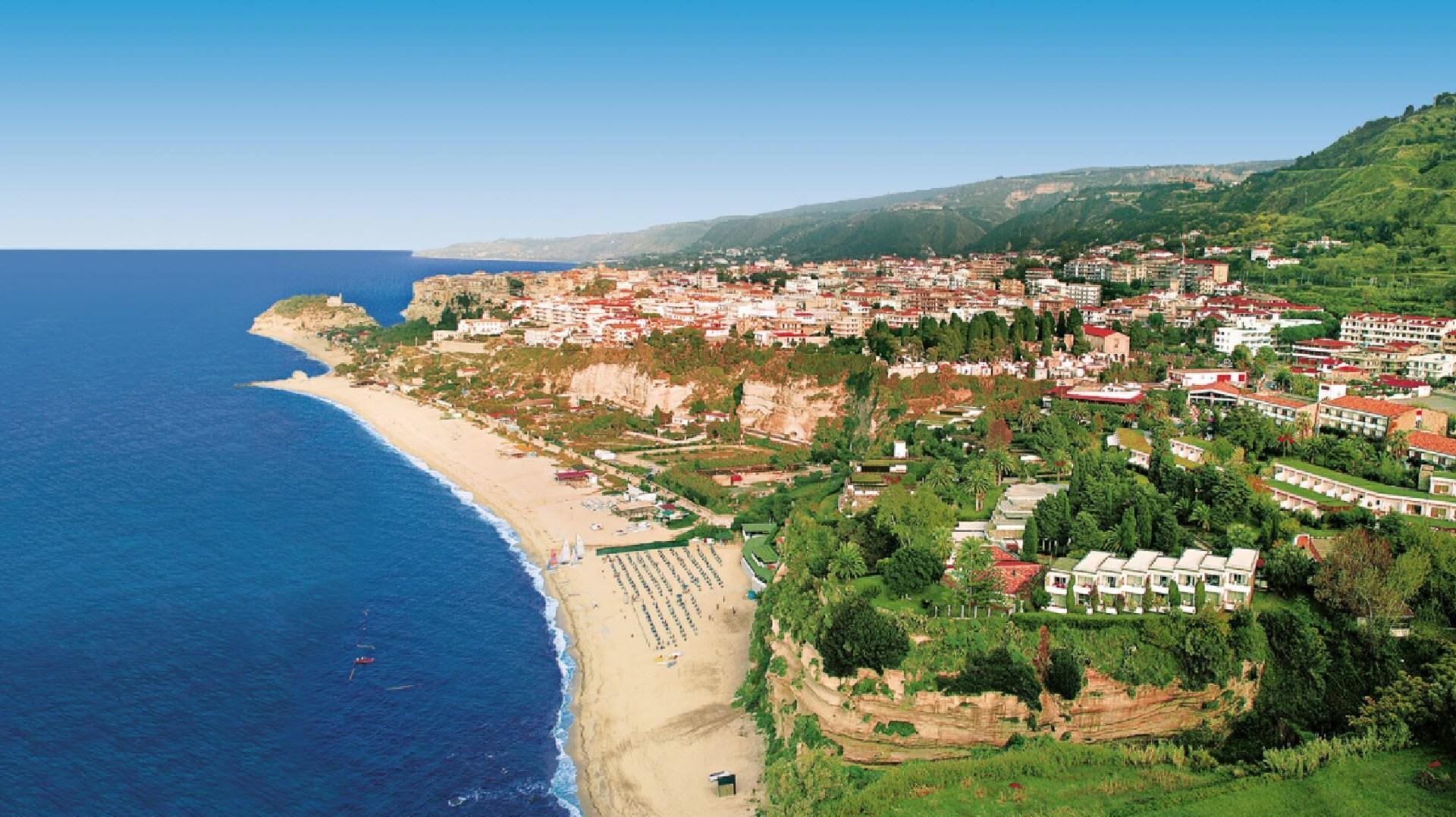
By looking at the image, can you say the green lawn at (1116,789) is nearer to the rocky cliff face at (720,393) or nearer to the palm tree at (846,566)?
the palm tree at (846,566)

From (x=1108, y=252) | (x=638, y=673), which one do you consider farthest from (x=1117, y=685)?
(x=1108, y=252)

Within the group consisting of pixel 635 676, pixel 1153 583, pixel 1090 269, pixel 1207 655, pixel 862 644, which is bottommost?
pixel 635 676

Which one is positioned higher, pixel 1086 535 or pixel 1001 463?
pixel 1086 535

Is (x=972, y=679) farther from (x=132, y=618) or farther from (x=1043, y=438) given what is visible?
(x=132, y=618)

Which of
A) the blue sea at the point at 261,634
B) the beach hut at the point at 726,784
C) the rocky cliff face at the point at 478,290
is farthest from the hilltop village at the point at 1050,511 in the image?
the rocky cliff face at the point at 478,290

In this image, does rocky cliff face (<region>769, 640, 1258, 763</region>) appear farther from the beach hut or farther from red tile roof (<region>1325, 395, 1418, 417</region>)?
red tile roof (<region>1325, 395, 1418, 417</region>)

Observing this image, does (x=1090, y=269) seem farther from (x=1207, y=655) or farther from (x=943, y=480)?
(x=1207, y=655)

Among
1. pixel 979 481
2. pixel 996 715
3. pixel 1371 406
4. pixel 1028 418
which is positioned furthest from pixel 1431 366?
pixel 996 715
